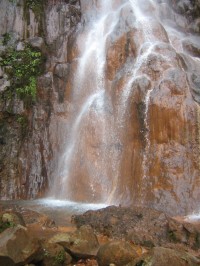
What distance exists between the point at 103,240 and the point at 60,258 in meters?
1.62

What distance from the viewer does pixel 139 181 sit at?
10.5 metres

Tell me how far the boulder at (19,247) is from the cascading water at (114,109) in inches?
206

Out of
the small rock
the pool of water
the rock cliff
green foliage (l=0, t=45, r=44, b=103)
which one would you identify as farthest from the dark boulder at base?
the small rock

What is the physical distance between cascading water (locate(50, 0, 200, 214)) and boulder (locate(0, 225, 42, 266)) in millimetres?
5234

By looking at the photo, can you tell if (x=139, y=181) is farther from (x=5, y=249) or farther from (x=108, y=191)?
(x=5, y=249)

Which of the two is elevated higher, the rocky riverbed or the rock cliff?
the rock cliff

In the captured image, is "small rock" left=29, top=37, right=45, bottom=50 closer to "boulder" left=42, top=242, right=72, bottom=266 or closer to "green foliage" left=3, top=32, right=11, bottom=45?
"green foliage" left=3, top=32, right=11, bottom=45

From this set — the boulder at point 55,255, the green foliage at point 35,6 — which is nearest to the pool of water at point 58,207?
the boulder at point 55,255

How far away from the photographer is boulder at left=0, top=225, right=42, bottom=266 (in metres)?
5.21

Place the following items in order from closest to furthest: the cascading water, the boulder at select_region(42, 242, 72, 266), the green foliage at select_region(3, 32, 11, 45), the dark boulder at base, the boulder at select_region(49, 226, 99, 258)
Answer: the boulder at select_region(42, 242, 72, 266), the boulder at select_region(49, 226, 99, 258), the dark boulder at base, the cascading water, the green foliage at select_region(3, 32, 11, 45)

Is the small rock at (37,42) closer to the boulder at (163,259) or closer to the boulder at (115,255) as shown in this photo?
the boulder at (115,255)

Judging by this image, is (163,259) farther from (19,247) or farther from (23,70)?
(23,70)

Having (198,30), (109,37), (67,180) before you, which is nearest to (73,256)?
(67,180)

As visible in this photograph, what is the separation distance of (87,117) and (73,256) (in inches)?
299
